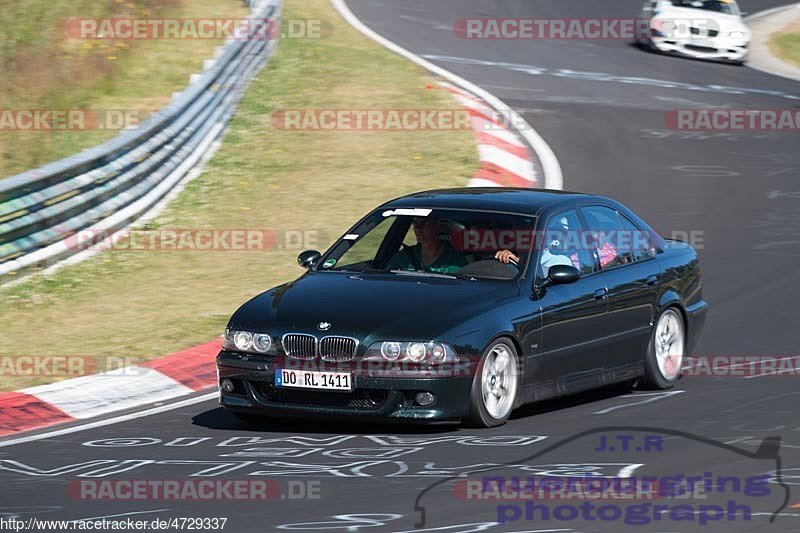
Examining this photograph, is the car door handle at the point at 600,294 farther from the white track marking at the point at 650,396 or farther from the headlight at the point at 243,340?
the headlight at the point at 243,340

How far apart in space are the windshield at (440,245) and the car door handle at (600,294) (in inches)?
24.4

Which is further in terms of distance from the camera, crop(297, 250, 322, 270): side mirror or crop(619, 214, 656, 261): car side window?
crop(619, 214, 656, 261): car side window

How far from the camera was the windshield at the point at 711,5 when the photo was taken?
28609 mm

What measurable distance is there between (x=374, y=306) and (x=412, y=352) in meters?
0.46

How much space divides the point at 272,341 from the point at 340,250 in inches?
57.2

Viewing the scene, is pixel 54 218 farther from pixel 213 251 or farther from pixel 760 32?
pixel 760 32

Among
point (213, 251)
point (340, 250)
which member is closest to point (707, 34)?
point (213, 251)

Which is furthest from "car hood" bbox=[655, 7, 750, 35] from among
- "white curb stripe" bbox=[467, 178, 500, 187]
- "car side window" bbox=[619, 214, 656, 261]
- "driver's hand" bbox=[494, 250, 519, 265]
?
"driver's hand" bbox=[494, 250, 519, 265]

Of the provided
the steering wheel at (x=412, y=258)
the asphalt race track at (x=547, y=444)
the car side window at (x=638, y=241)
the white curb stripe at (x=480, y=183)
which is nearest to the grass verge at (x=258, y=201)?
the white curb stripe at (x=480, y=183)

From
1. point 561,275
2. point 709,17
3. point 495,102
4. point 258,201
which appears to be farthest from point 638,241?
point 709,17

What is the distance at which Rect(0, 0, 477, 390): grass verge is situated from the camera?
478 inches

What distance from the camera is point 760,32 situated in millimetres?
31875

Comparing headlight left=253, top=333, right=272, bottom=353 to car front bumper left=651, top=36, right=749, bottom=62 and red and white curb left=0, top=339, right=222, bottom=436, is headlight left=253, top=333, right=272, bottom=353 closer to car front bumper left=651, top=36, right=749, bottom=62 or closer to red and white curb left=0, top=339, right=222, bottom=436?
red and white curb left=0, top=339, right=222, bottom=436

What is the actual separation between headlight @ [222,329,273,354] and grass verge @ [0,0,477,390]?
16.5 inches
